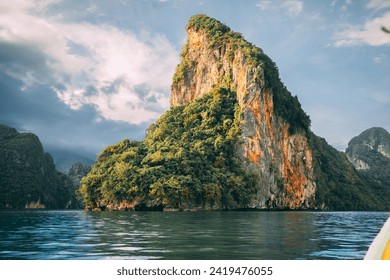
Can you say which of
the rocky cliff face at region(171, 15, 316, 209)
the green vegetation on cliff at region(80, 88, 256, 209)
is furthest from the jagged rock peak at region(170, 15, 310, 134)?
the green vegetation on cliff at region(80, 88, 256, 209)

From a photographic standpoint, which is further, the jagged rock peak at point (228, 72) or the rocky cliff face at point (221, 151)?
the jagged rock peak at point (228, 72)

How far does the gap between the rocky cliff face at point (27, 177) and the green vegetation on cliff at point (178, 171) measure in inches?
739

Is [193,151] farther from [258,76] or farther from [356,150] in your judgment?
[356,150]

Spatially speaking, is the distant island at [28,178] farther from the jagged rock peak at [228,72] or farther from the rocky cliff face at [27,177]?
the jagged rock peak at [228,72]

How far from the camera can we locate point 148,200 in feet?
175

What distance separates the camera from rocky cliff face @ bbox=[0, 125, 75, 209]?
71312 millimetres

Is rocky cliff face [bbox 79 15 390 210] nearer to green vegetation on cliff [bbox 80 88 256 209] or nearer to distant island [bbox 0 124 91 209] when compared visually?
green vegetation on cliff [bbox 80 88 256 209]

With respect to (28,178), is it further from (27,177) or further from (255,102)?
(255,102)

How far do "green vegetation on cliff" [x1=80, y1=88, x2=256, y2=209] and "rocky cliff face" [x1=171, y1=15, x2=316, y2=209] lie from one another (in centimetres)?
273

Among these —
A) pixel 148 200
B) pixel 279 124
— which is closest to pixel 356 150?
pixel 279 124

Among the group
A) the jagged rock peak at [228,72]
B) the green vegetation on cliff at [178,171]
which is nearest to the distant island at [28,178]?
the green vegetation on cliff at [178,171]

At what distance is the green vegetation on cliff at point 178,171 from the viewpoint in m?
53.5
